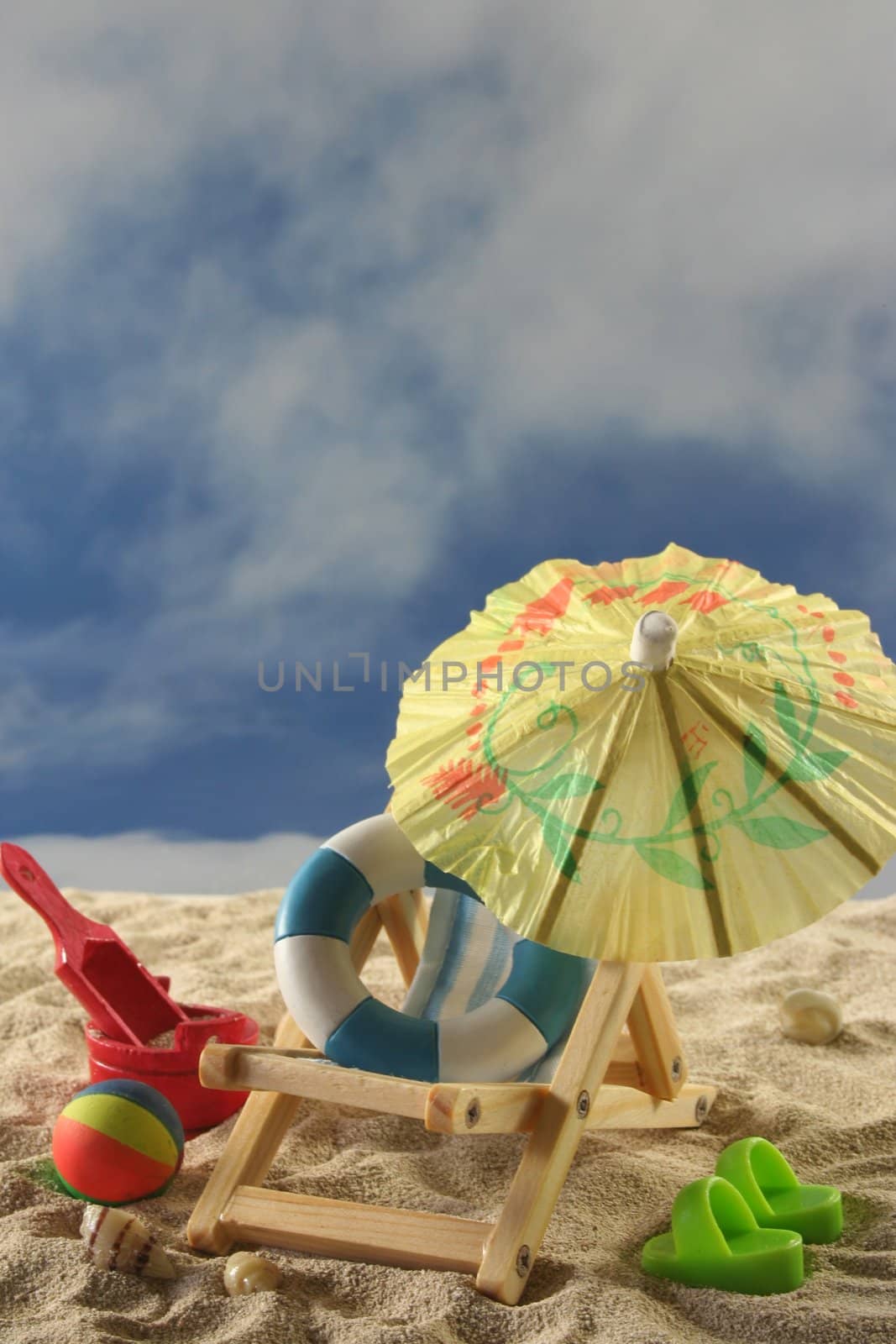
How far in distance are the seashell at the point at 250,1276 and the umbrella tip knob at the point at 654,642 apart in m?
1.13

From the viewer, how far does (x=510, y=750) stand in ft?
7.26

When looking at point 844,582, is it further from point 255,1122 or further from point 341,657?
point 255,1122

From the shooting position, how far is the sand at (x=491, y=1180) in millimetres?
1873

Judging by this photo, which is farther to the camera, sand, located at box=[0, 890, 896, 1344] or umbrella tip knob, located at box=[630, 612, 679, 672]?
umbrella tip knob, located at box=[630, 612, 679, 672]

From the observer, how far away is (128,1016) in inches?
109

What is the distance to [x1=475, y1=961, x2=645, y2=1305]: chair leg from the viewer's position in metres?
1.99

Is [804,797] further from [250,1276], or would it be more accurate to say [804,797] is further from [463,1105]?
[250,1276]

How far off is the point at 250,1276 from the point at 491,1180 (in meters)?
0.63

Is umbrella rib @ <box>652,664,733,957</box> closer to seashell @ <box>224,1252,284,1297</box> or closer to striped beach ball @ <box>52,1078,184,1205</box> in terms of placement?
seashell @ <box>224,1252,284,1297</box>

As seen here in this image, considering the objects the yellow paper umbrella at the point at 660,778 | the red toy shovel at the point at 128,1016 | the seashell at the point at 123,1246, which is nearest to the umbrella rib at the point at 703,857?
the yellow paper umbrella at the point at 660,778

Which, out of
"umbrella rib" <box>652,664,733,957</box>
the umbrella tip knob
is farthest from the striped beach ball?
the umbrella tip knob

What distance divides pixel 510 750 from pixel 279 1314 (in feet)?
3.05

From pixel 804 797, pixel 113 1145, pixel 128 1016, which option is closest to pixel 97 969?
pixel 128 1016

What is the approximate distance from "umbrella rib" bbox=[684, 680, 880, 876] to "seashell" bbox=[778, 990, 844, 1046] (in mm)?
1298
